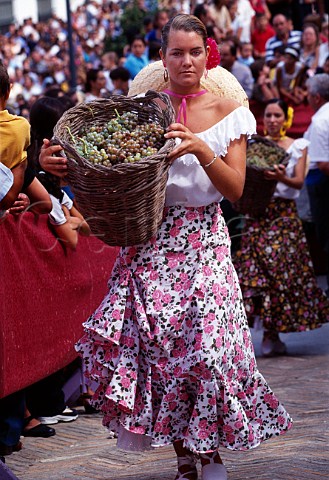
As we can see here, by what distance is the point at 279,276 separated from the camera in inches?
338

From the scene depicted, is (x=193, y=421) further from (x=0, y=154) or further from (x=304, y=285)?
(x=304, y=285)

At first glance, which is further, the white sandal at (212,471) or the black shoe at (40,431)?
the black shoe at (40,431)

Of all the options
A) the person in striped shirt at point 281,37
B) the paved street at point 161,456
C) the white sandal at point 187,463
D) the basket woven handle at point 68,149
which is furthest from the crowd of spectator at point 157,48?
the white sandal at point 187,463

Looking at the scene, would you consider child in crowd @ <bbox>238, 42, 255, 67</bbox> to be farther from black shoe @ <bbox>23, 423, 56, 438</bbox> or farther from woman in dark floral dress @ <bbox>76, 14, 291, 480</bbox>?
woman in dark floral dress @ <bbox>76, 14, 291, 480</bbox>

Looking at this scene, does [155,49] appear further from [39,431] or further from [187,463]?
[187,463]

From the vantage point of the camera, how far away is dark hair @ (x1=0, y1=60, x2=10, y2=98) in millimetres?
4734

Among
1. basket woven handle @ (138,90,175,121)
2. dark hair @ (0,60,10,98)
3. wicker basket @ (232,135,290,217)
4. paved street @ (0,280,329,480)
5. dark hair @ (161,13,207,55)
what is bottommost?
paved street @ (0,280,329,480)

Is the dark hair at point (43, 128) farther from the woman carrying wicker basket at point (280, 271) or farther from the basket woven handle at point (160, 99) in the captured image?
the woman carrying wicker basket at point (280, 271)

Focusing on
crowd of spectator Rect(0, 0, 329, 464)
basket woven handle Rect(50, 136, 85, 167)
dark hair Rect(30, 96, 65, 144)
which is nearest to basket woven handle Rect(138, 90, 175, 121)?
basket woven handle Rect(50, 136, 85, 167)

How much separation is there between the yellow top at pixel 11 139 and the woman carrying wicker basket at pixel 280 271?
158 inches

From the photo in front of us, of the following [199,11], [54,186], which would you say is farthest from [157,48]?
[54,186]

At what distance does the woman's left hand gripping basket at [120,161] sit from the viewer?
163 inches

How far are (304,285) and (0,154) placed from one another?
14.6 feet

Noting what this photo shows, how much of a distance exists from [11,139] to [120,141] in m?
0.62
